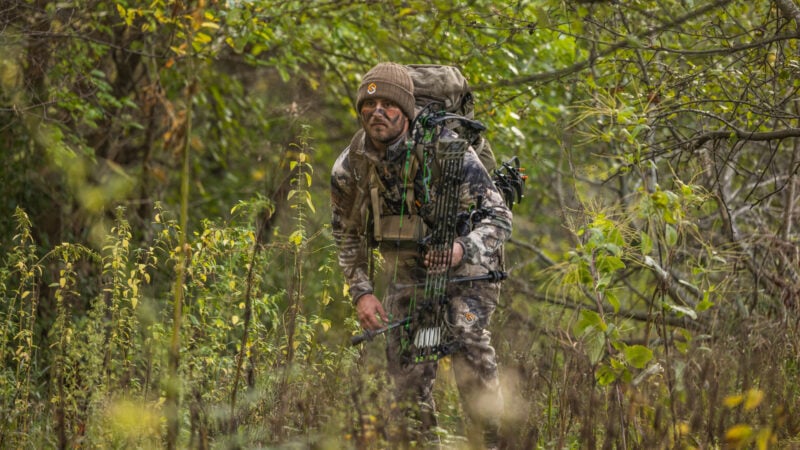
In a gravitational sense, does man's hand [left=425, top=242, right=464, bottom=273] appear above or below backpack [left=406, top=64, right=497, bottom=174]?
below

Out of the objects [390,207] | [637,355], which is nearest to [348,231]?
[390,207]

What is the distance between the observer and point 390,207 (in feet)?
17.3

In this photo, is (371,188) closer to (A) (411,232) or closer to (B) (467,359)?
(A) (411,232)

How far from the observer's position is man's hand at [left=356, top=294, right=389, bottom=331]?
16.8 ft

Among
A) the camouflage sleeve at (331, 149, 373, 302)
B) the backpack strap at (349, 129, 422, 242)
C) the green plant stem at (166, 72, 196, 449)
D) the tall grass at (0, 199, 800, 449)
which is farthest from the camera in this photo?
the camouflage sleeve at (331, 149, 373, 302)

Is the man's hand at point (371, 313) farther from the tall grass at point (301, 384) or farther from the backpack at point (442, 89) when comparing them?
the backpack at point (442, 89)

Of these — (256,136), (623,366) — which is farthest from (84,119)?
(623,366)

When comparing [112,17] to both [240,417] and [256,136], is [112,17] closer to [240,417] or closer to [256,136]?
[256,136]

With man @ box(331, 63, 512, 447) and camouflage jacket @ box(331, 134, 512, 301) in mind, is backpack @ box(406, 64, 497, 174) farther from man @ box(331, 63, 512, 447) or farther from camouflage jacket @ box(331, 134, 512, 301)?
camouflage jacket @ box(331, 134, 512, 301)

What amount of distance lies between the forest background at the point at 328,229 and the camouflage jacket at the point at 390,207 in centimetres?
26

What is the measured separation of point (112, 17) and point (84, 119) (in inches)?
60.5

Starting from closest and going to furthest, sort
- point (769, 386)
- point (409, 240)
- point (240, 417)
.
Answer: point (240, 417), point (769, 386), point (409, 240)

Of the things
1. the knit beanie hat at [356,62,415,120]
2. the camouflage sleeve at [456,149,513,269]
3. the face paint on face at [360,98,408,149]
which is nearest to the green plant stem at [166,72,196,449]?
the camouflage sleeve at [456,149,513,269]

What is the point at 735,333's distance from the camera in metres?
Result: 7.60
